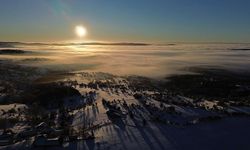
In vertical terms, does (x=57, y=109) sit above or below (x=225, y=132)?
above

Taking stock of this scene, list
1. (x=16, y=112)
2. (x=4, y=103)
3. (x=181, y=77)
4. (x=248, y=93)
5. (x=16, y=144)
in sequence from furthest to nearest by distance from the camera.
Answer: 1. (x=181, y=77)
2. (x=248, y=93)
3. (x=4, y=103)
4. (x=16, y=112)
5. (x=16, y=144)

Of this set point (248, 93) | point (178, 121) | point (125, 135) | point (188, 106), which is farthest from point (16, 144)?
point (248, 93)

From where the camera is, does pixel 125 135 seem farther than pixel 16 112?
No

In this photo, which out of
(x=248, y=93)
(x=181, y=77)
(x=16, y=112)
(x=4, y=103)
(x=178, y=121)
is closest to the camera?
(x=178, y=121)

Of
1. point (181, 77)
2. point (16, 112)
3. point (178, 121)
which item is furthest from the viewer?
point (181, 77)

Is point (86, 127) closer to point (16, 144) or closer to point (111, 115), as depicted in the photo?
point (111, 115)

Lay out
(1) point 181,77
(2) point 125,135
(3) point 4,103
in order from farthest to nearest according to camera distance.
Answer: (1) point 181,77 → (3) point 4,103 → (2) point 125,135

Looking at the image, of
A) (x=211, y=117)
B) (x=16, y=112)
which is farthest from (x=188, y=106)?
(x=16, y=112)

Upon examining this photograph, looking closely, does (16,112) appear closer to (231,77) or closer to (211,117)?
(211,117)

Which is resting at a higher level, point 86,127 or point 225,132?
point 86,127
